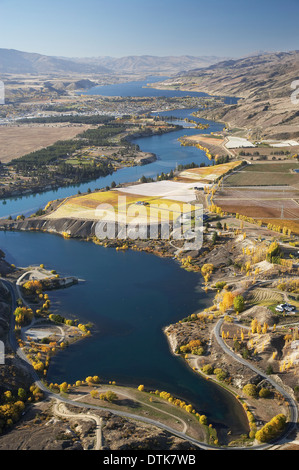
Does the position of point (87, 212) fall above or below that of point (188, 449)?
above

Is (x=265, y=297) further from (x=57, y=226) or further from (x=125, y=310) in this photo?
(x=57, y=226)

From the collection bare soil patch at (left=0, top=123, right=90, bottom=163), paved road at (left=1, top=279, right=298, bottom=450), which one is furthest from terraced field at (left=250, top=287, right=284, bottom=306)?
bare soil patch at (left=0, top=123, right=90, bottom=163)

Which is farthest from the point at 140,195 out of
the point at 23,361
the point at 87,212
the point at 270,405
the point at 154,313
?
the point at 270,405

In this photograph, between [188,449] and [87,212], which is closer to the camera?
[188,449]

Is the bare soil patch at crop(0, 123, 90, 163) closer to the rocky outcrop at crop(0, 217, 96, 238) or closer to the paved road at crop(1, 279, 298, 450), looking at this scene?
the rocky outcrop at crop(0, 217, 96, 238)

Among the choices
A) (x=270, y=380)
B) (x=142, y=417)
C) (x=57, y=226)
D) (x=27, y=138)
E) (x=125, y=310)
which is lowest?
(x=142, y=417)

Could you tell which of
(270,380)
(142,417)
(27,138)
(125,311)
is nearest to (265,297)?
(270,380)

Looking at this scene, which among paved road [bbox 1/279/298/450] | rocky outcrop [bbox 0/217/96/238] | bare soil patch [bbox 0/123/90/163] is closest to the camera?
paved road [bbox 1/279/298/450]

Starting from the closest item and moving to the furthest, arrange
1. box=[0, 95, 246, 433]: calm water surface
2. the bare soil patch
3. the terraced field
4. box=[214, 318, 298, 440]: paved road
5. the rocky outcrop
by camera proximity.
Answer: box=[214, 318, 298, 440]: paved road, box=[0, 95, 246, 433]: calm water surface, the terraced field, the rocky outcrop, the bare soil patch

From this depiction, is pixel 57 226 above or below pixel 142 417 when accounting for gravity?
above
